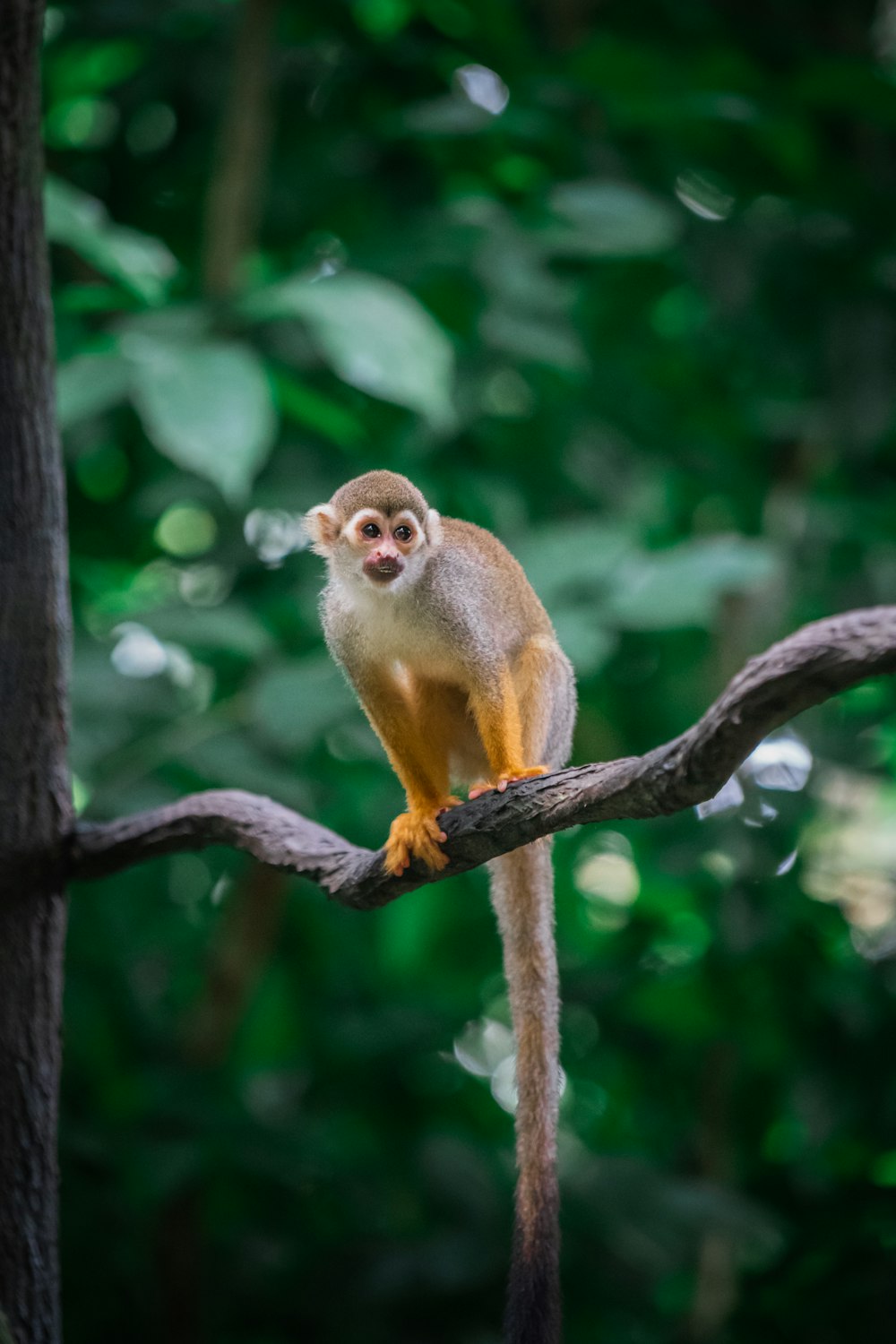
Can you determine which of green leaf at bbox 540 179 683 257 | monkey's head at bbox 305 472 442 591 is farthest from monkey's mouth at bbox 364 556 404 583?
green leaf at bbox 540 179 683 257

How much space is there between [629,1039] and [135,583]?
2331mm

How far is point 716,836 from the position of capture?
3.73 metres

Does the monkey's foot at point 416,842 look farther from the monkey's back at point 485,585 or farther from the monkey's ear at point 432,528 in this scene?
the monkey's ear at point 432,528

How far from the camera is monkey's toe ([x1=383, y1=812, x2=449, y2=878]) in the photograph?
79.2 inches

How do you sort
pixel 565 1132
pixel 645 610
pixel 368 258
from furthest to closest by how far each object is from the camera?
pixel 565 1132 < pixel 368 258 < pixel 645 610

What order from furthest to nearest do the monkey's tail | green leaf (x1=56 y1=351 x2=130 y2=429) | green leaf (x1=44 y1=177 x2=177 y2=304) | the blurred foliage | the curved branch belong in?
the blurred foliage → green leaf (x1=44 y1=177 x2=177 y2=304) → green leaf (x1=56 y1=351 x2=130 y2=429) → the monkey's tail → the curved branch

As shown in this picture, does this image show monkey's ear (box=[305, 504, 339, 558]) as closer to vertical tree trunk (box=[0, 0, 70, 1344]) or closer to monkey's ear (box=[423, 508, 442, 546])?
monkey's ear (box=[423, 508, 442, 546])

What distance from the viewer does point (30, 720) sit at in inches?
91.4

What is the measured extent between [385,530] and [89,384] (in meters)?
0.80

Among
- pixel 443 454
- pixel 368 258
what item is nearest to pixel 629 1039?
pixel 443 454

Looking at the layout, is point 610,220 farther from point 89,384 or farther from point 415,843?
point 415,843

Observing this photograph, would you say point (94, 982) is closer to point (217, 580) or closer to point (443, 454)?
point (217, 580)

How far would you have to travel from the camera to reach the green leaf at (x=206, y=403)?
2326mm

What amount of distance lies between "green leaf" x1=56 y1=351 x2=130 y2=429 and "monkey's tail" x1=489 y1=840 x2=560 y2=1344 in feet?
4.39
